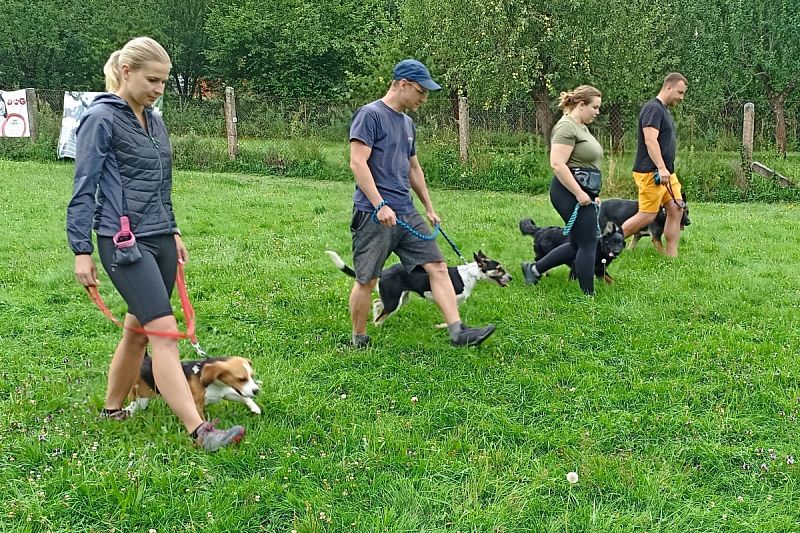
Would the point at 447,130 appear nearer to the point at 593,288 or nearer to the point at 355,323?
the point at 593,288

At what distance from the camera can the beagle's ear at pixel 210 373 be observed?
11.4ft

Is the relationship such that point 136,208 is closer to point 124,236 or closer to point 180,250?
point 124,236

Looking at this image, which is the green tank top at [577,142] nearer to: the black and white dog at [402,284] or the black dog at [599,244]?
the black dog at [599,244]

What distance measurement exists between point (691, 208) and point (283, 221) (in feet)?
21.1

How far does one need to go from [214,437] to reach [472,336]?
1.67 metres

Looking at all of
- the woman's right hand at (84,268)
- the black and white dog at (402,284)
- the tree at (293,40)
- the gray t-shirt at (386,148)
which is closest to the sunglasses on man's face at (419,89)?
the gray t-shirt at (386,148)

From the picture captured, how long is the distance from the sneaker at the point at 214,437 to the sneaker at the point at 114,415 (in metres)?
0.52

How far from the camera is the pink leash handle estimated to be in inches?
117

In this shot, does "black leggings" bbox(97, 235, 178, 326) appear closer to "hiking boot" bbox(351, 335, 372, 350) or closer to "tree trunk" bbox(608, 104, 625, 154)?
"hiking boot" bbox(351, 335, 372, 350)

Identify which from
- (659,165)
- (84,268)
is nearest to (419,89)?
(84,268)

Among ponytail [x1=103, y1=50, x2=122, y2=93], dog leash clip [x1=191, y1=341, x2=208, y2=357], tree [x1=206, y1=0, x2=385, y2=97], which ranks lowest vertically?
dog leash clip [x1=191, y1=341, x2=208, y2=357]

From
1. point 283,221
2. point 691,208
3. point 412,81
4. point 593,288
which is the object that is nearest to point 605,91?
point 691,208

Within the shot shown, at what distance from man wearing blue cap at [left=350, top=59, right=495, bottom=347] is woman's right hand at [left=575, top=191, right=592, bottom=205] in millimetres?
1466

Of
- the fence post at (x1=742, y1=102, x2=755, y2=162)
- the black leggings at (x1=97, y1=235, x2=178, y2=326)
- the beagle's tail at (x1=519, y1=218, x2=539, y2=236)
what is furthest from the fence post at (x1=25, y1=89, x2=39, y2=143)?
the black leggings at (x1=97, y1=235, x2=178, y2=326)
